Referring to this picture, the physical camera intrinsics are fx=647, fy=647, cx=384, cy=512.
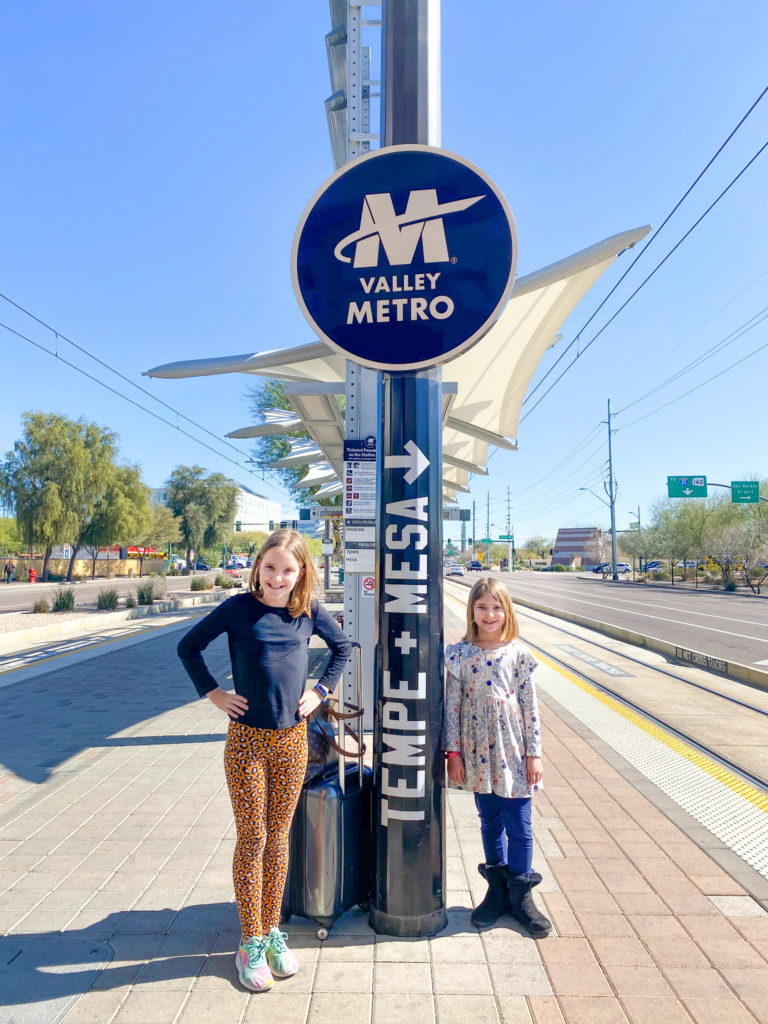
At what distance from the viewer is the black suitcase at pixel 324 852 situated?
8.36 ft

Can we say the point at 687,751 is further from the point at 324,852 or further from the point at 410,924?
the point at 324,852

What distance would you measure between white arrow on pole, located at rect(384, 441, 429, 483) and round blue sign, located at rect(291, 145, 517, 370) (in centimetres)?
33

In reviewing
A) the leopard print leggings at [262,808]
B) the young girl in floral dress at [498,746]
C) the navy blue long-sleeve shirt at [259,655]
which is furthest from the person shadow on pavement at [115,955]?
the young girl in floral dress at [498,746]

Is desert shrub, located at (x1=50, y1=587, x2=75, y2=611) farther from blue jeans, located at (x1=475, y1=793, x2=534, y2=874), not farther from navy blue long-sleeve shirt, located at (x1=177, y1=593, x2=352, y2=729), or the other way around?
blue jeans, located at (x1=475, y1=793, x2=534, y2=874)

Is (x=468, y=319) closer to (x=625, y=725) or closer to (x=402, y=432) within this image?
(x=402, y=432)

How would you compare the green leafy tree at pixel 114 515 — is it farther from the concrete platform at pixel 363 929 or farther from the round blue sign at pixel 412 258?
the round blue sign at pixel 412 258

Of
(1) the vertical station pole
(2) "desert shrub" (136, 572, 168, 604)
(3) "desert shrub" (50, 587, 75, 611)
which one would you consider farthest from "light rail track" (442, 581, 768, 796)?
(3) "desert shrub" (50, 587, 75, 611)

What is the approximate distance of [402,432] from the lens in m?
2.59

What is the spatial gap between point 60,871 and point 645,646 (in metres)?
11.5

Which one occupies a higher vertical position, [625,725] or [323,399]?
[323,399]

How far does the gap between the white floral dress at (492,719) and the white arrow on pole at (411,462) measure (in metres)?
0.79

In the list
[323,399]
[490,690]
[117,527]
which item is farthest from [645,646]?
[117,527]

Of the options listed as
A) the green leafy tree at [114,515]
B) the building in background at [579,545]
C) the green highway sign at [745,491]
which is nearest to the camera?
the green leafy tree at [114,515]

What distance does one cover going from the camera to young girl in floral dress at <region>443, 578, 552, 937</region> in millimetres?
2621
